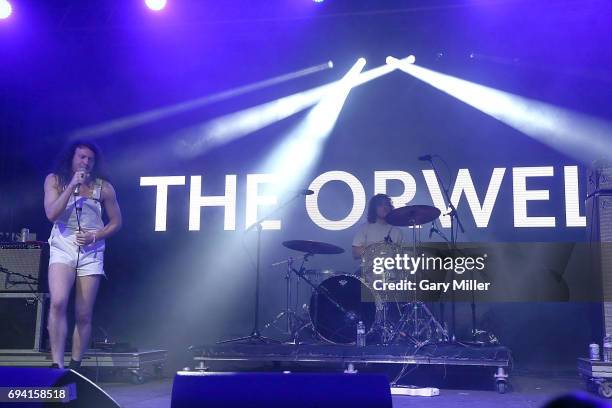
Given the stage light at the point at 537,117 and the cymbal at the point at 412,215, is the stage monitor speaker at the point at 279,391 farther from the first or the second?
the stage light at the point at 537,117

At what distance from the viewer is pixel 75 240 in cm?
423

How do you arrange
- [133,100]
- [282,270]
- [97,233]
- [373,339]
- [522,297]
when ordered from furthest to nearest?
[133,100], [282,270], [522,297], [373,339], [97,233]

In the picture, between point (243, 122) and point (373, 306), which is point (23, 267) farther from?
point (373, 306)

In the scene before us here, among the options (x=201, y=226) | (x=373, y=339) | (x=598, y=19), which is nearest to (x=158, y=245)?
(x=201, y=226)

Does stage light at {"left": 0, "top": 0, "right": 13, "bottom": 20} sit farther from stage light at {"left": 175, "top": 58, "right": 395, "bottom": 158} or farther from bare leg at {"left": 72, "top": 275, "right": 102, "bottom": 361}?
bare leg at {"left": 72, "top": 275, "right": 102, "bottom": 361}

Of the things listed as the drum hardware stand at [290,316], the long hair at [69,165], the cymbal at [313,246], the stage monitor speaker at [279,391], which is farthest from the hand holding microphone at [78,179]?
the stage monitor speaker at [279,391]

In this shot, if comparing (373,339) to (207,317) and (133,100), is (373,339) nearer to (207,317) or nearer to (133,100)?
(207,317)

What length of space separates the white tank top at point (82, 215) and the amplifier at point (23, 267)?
6.30 ft

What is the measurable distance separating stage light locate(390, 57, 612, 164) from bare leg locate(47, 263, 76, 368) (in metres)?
4.67

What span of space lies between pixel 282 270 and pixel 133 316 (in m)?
1.92

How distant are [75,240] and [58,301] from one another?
421 millimetres

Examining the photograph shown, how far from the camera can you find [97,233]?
433 cm

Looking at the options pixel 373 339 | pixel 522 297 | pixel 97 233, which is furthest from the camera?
pixel 522 297

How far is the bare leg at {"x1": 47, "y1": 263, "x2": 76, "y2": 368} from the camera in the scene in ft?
13.6
